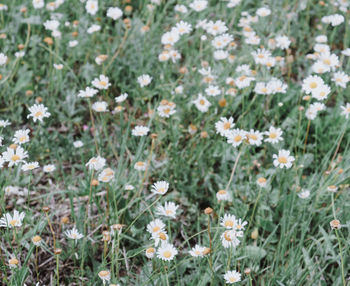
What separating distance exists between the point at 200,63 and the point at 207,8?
53 centimetres

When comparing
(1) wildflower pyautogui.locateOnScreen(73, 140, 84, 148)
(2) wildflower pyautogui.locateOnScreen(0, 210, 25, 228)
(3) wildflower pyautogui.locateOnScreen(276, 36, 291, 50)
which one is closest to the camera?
(2) wildflower pyautogui.locateOnScreen(0, 210, 25, 228)

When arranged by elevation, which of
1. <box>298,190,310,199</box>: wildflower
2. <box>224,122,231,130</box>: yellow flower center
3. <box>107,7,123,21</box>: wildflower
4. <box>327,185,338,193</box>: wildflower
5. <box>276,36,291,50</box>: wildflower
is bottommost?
<box>298,190,310,199</box>: wildflower

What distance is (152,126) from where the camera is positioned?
263cm

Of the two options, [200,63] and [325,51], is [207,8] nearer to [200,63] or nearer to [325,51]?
[200,63]

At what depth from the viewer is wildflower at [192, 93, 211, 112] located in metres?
2.50

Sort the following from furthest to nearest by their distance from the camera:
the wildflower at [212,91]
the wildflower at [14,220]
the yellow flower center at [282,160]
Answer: the wildflower at [212,91] → the yellow flower center at [282,160] → the wildflower at [14,220]

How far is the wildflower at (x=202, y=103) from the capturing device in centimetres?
250

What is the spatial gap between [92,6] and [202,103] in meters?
1.07

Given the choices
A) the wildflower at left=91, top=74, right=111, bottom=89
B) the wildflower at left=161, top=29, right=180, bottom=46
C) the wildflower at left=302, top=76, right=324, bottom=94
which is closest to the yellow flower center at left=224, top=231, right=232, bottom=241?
the wildflower at left=302, top=76, right=324, bottom=94

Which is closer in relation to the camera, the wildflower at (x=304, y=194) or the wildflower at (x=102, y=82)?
the wildflower at (x=304, y=194)

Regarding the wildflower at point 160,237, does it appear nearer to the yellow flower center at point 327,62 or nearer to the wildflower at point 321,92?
the wildflower at point 321,92

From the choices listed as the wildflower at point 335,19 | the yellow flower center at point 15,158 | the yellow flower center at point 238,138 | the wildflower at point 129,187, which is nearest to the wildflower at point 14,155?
the yellow flower center at point 15,158

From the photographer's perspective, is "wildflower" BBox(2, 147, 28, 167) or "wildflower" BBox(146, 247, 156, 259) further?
"wildflower" BBox(2, 147, 28, 167)

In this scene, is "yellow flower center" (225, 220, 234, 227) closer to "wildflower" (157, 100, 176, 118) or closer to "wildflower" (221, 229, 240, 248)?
"wildflower" (221, 229, 240, 248)
